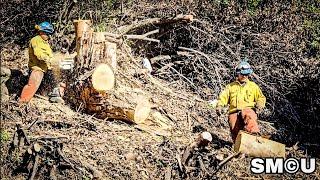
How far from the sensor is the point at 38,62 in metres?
8.15

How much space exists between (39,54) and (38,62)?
0.22 metres

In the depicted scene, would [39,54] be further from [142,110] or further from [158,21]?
[158,21]

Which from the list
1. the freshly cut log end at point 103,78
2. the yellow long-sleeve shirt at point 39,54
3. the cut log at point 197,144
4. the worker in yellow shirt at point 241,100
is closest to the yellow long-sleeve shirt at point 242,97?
the worker in yellow shirt at point 241,100

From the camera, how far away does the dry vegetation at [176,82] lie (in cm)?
621

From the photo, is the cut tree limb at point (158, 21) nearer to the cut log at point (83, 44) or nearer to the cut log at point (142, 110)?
the cut log at point (83, 44)

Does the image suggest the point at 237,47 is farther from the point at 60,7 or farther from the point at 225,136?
the point at 60,7

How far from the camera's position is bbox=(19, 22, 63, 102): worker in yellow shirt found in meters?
7.99

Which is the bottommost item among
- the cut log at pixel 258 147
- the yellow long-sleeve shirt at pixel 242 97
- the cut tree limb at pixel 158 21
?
the cut log at pixel 258 147

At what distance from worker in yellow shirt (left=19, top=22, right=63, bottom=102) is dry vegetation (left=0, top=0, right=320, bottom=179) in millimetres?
247

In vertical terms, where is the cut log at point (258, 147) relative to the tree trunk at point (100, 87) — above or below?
below

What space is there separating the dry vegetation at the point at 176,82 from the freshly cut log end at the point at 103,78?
0.95ft

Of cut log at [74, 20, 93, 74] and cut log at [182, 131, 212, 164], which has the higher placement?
cut log at [74, 20, 93, 74]

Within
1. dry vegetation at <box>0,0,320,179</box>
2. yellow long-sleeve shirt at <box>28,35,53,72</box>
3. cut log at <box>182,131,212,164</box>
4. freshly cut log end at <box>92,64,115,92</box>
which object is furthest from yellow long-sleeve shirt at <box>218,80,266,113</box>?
Answer: yellow long-sleeve shirt at <box>28,35,53,72</box>

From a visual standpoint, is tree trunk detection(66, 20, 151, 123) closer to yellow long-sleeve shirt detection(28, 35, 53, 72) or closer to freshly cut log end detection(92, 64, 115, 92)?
freshly cut log end detection(92, 64, 115, 92)
